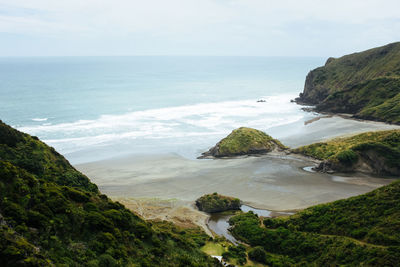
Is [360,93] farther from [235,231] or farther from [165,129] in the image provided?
[235,231]

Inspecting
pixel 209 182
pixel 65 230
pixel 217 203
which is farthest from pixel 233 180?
pixel 65 230

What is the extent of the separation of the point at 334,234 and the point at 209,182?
91.0 ft

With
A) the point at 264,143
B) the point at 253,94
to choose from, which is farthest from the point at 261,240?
the point at 253,94

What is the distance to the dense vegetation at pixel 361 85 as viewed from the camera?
104500mm

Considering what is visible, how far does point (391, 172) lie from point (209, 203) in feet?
114

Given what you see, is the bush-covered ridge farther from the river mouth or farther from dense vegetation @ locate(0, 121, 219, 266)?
the river mouth

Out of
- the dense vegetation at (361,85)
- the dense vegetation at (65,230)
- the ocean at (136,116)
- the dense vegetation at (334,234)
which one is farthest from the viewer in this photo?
the dense vegetation at (361,85)

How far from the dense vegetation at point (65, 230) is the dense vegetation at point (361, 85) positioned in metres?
87.4

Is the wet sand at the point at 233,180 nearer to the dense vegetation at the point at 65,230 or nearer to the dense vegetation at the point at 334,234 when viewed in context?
the dense vegetation at the point at 334,234

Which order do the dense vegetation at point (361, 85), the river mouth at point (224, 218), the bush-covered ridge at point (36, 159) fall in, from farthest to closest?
the dense vegetation at point (361, 85) → the river mouth at point (224, 218) → the bush-covered ridge at point (36, 159)

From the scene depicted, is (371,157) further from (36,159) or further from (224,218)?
(36,159)

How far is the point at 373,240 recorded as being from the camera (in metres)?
32.2

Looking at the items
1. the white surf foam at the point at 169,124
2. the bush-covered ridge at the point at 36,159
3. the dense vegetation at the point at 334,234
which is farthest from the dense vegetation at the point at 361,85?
the bush-covered ridge at the point at 36,159

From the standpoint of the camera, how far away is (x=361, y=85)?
11925cm
